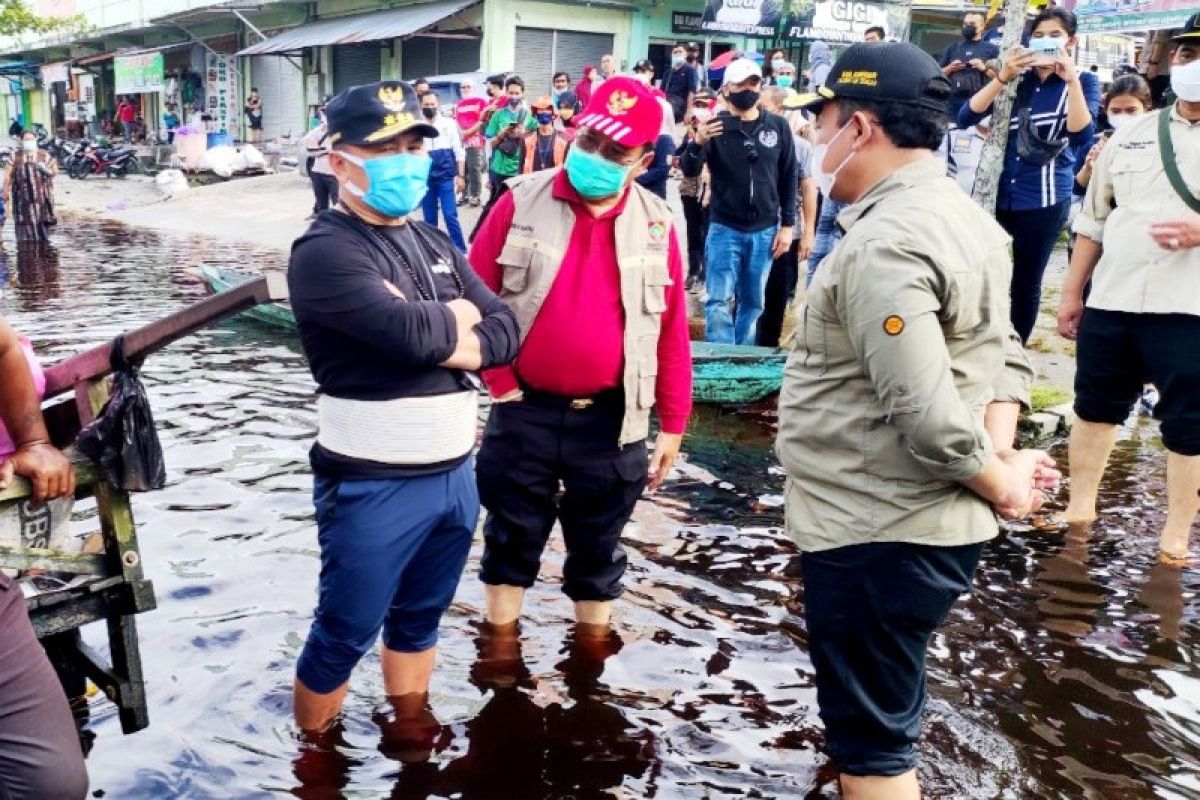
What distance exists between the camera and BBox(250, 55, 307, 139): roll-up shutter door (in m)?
32.2

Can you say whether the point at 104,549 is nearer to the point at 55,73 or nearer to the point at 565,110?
the point at 565,110

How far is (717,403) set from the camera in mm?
8055

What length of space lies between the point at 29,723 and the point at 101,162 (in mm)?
33588

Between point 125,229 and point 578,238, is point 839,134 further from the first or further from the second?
point 125,229

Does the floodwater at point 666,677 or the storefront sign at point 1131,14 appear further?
the storefront sign at point 1131,14

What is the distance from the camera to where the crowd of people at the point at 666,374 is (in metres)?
2.52

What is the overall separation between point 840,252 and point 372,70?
28.8 meters

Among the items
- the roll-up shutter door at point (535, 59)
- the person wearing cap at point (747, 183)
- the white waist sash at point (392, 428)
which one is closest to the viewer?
the white waist sash at point (392, 428)

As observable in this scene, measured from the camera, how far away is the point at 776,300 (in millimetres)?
9047

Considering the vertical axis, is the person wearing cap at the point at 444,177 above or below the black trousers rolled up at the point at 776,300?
above

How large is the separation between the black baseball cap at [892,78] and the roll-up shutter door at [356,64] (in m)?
27.6

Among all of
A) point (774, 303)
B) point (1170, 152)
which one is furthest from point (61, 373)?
point (774, 303)

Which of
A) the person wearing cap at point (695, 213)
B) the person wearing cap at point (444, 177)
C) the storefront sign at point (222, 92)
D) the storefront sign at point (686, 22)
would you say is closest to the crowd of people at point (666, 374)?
the person wearing cap at point (695, 213)

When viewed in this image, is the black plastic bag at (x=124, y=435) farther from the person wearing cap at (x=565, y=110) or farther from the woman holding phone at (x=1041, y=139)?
the person wearing cap at (x=565, y=110)
